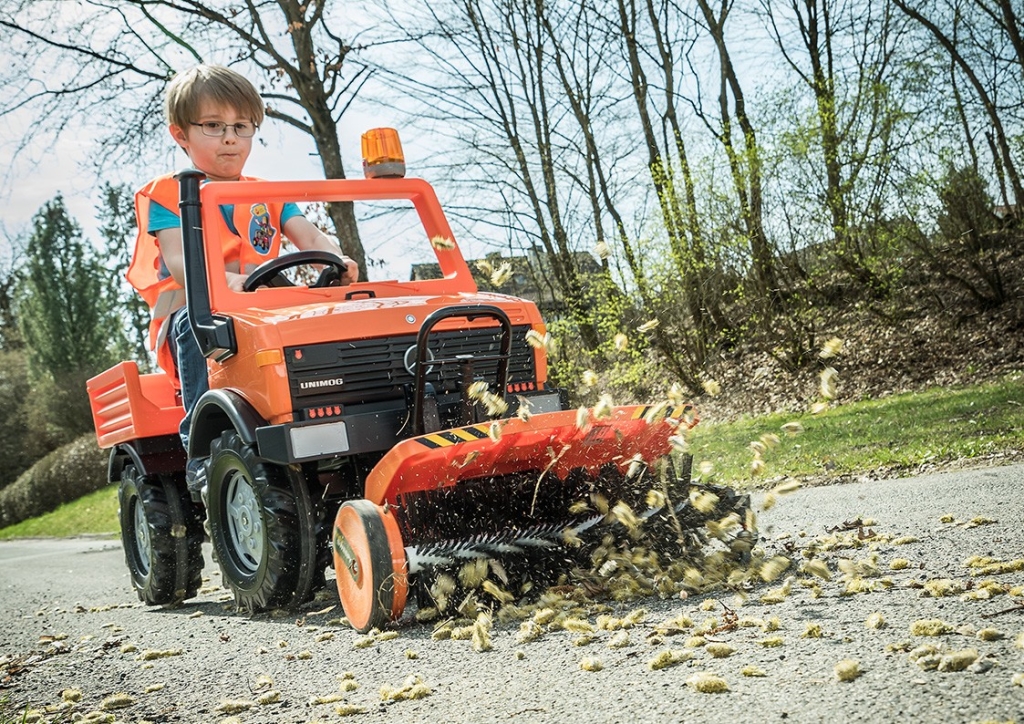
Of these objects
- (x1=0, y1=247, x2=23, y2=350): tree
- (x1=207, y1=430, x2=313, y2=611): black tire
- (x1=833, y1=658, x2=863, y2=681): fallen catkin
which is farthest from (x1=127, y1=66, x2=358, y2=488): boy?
(x1=0, y1=247, x2=23, y2=350): tree

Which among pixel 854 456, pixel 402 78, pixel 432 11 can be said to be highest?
pixel 432 11

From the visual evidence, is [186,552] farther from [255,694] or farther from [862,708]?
[862,708]

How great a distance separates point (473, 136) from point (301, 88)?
7.78 m

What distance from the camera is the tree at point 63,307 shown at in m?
39.9

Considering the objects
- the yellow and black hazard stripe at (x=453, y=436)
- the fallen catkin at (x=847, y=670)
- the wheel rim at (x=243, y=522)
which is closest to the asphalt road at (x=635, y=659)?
the fallen catkin at (x=847, y=670)

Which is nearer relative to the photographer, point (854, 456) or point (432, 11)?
point (854, 456)

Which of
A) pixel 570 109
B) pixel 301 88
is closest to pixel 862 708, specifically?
pixel 301 88

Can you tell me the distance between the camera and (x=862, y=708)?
102 inches

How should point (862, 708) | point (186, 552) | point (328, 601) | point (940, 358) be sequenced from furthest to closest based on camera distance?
point (940, 358) → point (186, 552) → point (328, 601) → point (862, 708)

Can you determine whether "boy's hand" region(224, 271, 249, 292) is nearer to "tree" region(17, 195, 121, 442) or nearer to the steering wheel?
the steering wheel

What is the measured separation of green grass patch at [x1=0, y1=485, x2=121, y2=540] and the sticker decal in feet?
45.9

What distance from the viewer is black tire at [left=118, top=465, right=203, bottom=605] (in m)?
Answer: 6.35

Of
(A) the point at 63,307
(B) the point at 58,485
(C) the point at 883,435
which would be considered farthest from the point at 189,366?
(A) the point at 63,307

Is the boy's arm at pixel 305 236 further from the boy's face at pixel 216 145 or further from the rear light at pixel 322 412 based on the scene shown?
the rear light at pixel 322 412
